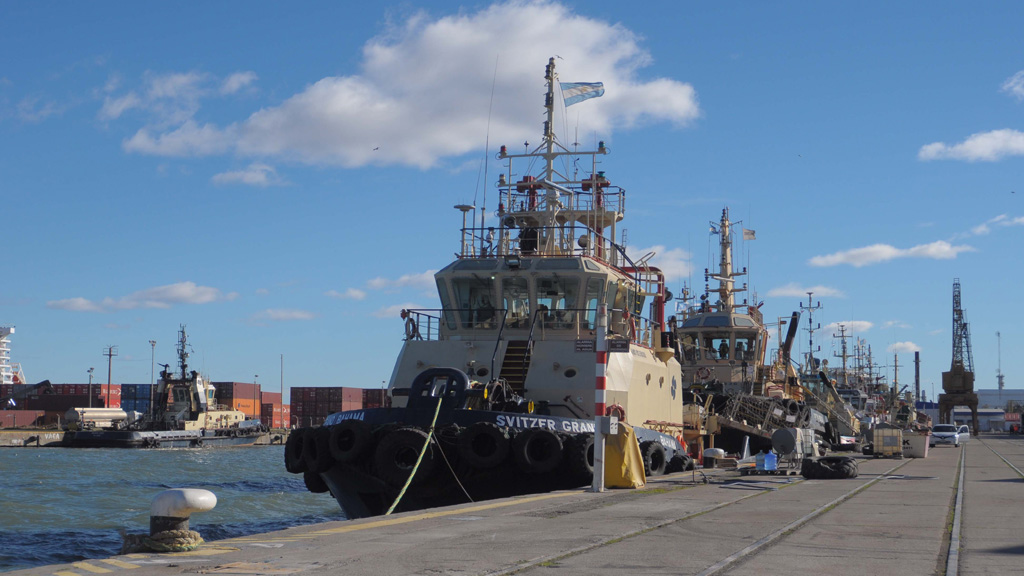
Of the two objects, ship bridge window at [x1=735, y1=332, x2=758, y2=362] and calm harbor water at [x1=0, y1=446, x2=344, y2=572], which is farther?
ship bridge window at [x1=735, y1=332, x2=758, y2=362]

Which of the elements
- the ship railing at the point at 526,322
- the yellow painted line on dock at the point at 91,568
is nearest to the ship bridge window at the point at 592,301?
the ship railing at the point at 526,322

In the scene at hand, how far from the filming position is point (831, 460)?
1967cm

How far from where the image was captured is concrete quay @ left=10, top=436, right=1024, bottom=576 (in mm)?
7578

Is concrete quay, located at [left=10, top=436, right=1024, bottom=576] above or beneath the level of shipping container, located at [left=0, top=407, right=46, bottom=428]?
above

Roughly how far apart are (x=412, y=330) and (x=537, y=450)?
511 cm

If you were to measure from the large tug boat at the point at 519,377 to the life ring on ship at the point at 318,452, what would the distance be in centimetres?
3

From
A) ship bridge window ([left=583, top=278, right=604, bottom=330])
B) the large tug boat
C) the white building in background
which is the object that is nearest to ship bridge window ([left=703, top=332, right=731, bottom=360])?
the large tug boat

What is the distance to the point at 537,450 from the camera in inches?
594

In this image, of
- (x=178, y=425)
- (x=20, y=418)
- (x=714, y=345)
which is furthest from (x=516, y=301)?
(x=20, y=418)

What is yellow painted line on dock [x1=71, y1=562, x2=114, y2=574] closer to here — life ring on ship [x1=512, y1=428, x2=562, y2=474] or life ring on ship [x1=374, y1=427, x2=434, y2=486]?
life ring on ship [x1=374, y1=427, x2=434, y2=486]

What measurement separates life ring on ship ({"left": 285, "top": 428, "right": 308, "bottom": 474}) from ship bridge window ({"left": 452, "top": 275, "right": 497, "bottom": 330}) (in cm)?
437

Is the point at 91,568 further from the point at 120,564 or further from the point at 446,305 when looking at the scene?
the point at 446,305

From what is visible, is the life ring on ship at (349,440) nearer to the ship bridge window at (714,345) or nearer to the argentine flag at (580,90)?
the argentine flag at (580,90)

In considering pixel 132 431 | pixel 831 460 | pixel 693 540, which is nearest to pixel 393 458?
pixel 693 540
